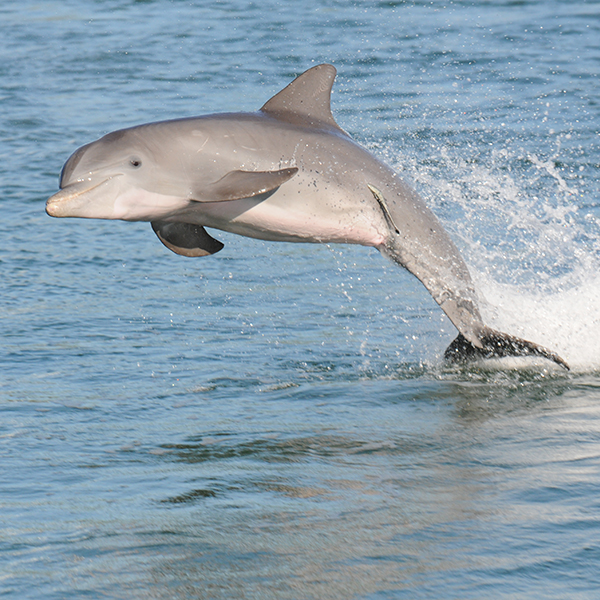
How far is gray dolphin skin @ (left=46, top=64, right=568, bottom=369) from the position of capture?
629 centimetres

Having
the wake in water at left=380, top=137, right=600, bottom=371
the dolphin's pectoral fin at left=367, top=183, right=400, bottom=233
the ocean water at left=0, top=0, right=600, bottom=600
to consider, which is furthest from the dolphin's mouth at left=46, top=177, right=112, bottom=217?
the wake in water at left=380, top=137, right=600, bottom=371

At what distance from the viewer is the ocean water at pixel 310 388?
479cm

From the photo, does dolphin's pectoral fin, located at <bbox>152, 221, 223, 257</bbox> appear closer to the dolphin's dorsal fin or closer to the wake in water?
the dolphin's dorsal fin

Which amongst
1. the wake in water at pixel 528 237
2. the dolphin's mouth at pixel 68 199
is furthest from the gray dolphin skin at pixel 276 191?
the wake in water at pixel 528 237

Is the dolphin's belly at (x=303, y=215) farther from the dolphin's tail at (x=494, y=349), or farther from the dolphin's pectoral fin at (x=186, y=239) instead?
the dolphin's tail at (x=494, y=349)

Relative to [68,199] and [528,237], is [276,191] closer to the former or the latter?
[68,199]

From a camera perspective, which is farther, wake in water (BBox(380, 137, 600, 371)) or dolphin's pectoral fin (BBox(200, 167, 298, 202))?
wake in water (BBox(380, 137, 600, 371))

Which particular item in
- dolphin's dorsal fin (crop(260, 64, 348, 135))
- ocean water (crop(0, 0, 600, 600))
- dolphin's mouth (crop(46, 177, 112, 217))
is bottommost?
ocean water (crop(0, 0, 600, 600))

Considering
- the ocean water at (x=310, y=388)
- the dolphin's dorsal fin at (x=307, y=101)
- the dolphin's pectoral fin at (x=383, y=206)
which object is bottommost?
the ocean water at (x=310, y=388)

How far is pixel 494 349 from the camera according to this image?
741 cm

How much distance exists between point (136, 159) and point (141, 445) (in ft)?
5.37

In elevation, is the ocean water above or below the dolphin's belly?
below

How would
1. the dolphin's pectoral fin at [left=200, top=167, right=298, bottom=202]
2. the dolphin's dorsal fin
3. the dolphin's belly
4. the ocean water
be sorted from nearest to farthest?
1. the ocean water
2. the dolphin's pectoral fin at [left=200, top=167, right=298, bottom=202]
3. the dolphin's belly
4. the dolphin's dorsal fin

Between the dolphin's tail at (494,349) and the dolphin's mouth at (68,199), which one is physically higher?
the dolphin's mouth at (68,199)
